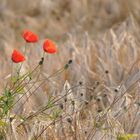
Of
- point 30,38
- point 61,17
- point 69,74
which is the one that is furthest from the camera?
point 61,17

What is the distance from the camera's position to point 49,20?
7.62 metres

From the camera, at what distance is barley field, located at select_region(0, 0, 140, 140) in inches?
115

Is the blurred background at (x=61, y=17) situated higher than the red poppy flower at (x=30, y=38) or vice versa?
the blurred background at (x=61, y=17)

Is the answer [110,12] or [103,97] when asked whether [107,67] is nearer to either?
[103,97]

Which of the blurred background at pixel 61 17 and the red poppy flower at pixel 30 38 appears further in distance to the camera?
the blurred background at pixel 61 17

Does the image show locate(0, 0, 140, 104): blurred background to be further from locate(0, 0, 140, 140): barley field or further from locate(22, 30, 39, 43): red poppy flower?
locate(22, 30, 39, 43): red poppy flower

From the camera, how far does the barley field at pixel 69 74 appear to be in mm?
2912

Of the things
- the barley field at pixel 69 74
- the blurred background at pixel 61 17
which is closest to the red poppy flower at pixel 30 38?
the barley field at pixel 69 74

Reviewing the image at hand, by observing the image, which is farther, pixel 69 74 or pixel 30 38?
pixel 69 74

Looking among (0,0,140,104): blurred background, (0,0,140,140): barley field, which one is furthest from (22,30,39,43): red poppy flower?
(0,0,140,104): blurred background

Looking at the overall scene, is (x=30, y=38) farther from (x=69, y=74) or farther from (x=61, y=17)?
(x=61, y=17)

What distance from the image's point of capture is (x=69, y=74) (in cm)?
420

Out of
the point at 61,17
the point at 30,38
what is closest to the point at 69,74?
the point at 30,38

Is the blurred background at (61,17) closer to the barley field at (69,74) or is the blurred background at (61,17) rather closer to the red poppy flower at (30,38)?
the barley field at (69,74)
